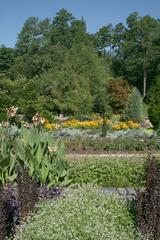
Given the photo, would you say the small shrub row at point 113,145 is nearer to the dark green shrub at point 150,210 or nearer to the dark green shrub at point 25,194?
the dark green shrub at point 25,194

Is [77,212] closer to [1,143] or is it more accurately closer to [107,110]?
[1,143]

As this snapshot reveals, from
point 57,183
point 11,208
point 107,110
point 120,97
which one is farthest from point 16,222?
point 120,97

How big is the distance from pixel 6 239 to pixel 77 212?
0.77 metres

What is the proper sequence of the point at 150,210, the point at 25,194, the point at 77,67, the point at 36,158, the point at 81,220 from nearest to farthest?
the point at 150,210
the point at 81,220
the point at 25,194
the point at 36,158
the point at 77,67

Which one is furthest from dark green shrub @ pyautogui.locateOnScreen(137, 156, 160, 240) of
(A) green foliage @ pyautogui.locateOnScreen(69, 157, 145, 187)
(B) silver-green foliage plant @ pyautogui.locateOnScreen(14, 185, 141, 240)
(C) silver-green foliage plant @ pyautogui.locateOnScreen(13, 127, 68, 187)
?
(A) green foliage @ pyautogui.locateOnScreen(69, 157, 145, 187)

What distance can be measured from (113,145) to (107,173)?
6.70 m

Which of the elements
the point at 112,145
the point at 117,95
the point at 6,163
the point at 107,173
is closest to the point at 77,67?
the point at 117,95

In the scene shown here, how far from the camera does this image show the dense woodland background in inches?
1148

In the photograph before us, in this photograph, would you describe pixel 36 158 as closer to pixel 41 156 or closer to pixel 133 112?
pixel 41 156

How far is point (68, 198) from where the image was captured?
5211mm

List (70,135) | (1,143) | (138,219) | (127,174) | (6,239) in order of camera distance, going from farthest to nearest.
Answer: (70,135) < (127,174) < (1,143) < (6,239) < (138,219)

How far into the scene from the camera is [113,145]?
49.8 ft

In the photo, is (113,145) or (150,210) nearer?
(150,210)

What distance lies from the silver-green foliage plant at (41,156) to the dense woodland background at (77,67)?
1580 cm
